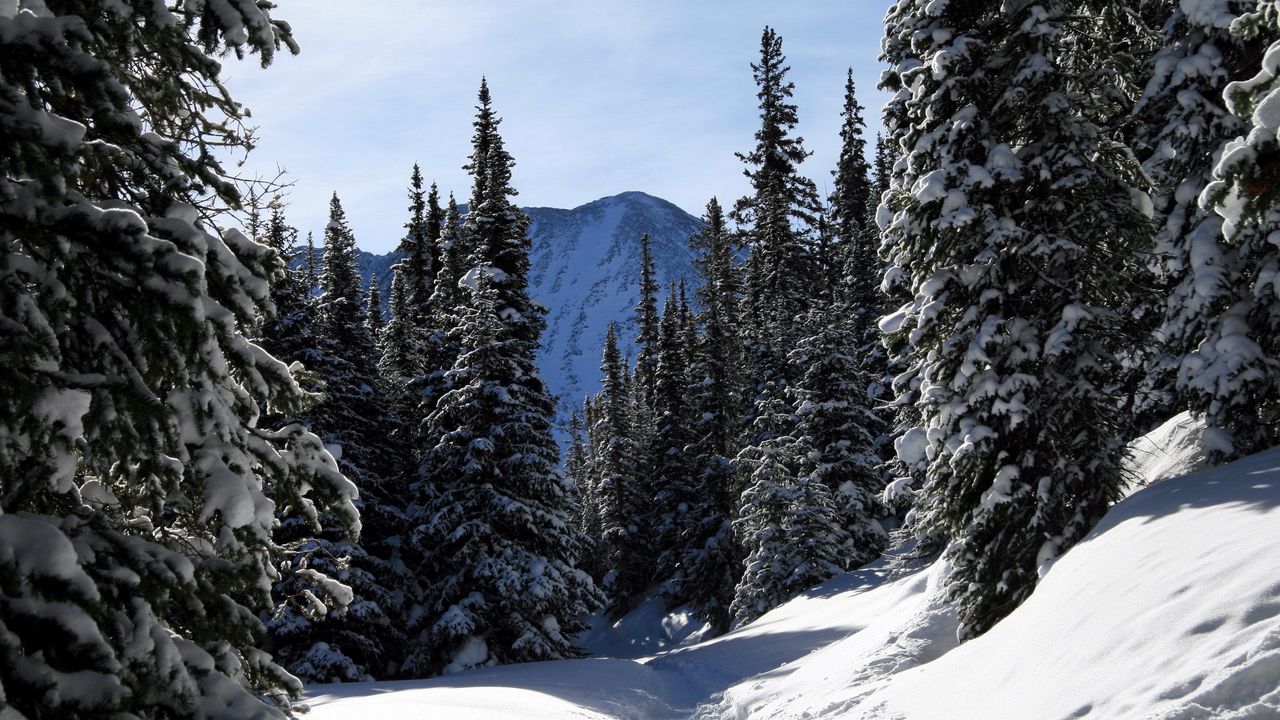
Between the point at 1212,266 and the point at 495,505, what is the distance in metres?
17.7

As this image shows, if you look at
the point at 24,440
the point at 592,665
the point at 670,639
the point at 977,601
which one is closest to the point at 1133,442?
the point at 977,601

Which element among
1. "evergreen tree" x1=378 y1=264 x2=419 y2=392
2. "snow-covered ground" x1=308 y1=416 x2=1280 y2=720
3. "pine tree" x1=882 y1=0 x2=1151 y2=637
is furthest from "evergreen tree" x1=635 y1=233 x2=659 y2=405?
"pine tree" x1=882 y1=0 x2=1151 y2=637

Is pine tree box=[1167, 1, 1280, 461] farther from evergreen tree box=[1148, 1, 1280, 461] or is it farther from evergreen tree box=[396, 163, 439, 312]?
evergreen tree box=[396, 163, 439, 312]

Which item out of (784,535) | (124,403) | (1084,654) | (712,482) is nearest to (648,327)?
(712,482)

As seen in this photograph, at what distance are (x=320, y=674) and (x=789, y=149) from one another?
38.4 meters

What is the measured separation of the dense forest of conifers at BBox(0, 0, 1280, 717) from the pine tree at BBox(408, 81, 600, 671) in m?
0.11

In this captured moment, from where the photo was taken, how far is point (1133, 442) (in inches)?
603

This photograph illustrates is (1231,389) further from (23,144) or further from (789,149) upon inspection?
(789,149)

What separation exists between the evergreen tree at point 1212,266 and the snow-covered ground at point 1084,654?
3.40 ft

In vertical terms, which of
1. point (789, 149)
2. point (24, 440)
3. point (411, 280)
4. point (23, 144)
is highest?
point (789, 149)

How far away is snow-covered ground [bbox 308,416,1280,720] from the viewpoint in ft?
18.7

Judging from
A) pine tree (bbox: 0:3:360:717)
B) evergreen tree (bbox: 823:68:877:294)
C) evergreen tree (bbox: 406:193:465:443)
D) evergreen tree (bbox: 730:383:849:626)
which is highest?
evergreen tree (bbox: 823:68:877:294)

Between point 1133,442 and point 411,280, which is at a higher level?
point 411,280

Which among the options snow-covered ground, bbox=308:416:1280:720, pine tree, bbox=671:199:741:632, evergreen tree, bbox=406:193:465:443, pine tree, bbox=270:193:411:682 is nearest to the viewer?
snow-covered ground, bbox=308:416:1280:720
